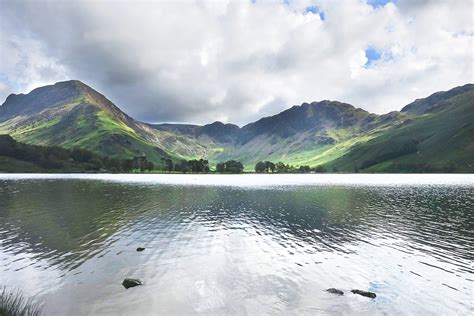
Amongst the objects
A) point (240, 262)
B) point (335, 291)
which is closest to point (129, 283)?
point (240, 262)

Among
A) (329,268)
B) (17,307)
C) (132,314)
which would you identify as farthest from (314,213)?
(17,307)

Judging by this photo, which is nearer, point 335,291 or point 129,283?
point 335,291

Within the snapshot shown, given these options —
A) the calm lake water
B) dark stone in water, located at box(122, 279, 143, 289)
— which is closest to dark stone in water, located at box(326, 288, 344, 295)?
the calm lake water

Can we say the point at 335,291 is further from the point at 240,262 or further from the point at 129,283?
the point at 129,283

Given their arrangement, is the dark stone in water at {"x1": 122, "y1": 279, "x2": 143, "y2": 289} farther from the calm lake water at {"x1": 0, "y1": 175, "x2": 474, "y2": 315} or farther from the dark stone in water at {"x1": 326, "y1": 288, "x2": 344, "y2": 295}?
the dark stone in water at {"x1": 326, "y1": 288, "x2": 344, "y2": 295}


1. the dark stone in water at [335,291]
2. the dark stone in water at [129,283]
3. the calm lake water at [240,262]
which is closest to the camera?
the calm lake water at [240,262]

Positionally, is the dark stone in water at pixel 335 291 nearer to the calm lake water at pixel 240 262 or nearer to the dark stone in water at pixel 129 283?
the calm lake water at pixel 240 262

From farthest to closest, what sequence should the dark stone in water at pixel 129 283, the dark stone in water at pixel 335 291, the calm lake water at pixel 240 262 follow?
A: the dark stone in water at pixel 129 283
the dark stone in water at pixel 335 291
the calm lake water at pixel 240 262

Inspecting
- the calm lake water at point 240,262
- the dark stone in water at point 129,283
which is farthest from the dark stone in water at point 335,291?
the dark stone in water at point 129,283

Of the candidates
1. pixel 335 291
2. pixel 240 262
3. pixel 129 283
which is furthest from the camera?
pixel 240 262

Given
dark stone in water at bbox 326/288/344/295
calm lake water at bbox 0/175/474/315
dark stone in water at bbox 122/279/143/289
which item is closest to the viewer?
calm lake water at bbox 0/175/474/315

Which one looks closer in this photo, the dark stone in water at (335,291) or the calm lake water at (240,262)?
the calm lake water at (240,262)

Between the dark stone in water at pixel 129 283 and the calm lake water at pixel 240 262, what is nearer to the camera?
the calm lake water at pixel 240 262

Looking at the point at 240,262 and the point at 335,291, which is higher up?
the point at 335,291
